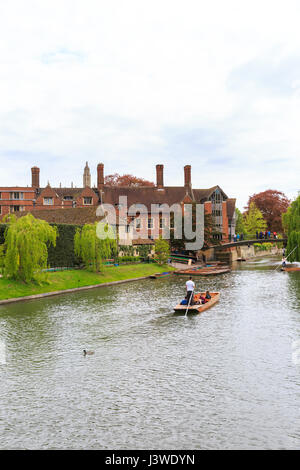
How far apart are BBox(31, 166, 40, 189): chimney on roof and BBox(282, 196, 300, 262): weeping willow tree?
2100 inches

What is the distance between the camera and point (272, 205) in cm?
11725

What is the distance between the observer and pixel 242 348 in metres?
19.6

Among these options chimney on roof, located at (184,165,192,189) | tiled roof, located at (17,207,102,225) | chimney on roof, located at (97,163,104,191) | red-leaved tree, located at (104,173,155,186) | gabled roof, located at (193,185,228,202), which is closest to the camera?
tiled roof, located at (17,207,102,225)

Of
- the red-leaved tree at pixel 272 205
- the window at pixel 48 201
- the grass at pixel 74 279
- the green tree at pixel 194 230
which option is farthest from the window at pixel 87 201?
the red-leaved tree at pixel 272 205

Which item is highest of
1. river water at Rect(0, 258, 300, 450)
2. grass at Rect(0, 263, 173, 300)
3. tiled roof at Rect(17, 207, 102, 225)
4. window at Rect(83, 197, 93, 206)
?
window at Rect(83, 197, 93, 206)

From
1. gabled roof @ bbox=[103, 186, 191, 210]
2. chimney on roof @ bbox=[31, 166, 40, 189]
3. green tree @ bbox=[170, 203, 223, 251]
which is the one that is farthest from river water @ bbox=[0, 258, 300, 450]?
chimney on roof @ bbox=[31, 166, 40, 189]

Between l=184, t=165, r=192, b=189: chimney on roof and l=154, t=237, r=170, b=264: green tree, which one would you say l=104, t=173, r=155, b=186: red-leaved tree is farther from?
l=154, t=237, r=170, b=264: green tree

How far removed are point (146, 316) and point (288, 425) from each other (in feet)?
52.7

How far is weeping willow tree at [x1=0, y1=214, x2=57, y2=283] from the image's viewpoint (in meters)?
36.1

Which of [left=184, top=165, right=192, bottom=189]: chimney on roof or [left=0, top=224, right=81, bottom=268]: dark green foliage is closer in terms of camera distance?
[left=0, top=224, right=81, bottom=268]: dark green foliage

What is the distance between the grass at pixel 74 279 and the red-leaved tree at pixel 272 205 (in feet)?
200

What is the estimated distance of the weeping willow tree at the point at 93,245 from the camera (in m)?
47.8

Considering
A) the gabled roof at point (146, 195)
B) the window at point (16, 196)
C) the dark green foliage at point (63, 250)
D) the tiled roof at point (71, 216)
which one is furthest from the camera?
the window at point (16, 196)

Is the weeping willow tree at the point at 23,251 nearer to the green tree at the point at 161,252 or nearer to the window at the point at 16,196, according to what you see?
the green tree at the point at 161,252
